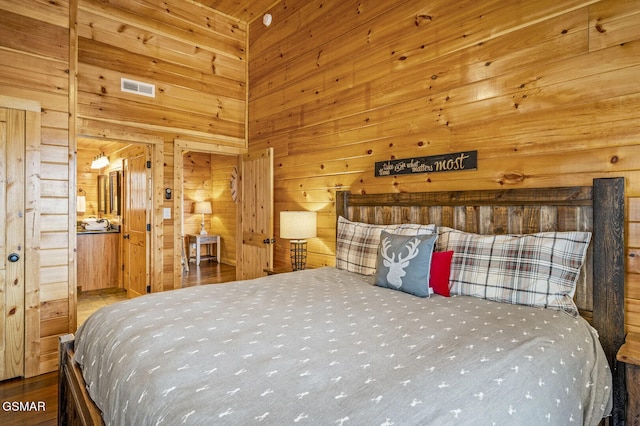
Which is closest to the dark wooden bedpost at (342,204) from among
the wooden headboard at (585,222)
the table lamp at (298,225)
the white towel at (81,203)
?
the table lamp at (298,225)

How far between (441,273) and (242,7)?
3.97 m

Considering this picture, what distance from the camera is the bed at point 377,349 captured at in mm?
956

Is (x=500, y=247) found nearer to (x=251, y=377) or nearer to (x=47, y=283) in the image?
(x=251, y=377)

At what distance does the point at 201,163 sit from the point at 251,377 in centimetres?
774

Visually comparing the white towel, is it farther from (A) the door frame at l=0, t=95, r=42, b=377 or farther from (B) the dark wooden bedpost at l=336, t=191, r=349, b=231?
(B) the dark wooden bedpost at l=336, t=191, r=349, b=231

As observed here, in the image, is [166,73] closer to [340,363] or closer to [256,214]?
[256,214]

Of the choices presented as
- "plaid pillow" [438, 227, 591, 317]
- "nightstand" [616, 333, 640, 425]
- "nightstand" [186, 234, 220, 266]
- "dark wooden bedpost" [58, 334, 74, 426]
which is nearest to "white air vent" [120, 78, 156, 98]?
"dark wooden bedpost" [58, 334, 74, 426]

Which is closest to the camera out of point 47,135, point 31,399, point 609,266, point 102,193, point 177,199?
point 609,266

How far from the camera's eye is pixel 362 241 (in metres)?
2.84

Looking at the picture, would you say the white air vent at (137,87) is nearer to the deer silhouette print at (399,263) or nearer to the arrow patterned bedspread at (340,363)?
the arrow patterned bedspread at (340,363)

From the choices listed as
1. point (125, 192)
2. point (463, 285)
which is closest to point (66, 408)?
point (463, 285)

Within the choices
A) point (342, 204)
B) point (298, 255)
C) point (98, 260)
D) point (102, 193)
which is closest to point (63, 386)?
point (298, 255)

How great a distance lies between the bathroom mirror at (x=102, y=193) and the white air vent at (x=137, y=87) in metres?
3.95

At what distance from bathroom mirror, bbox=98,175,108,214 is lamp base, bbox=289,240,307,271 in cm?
528
